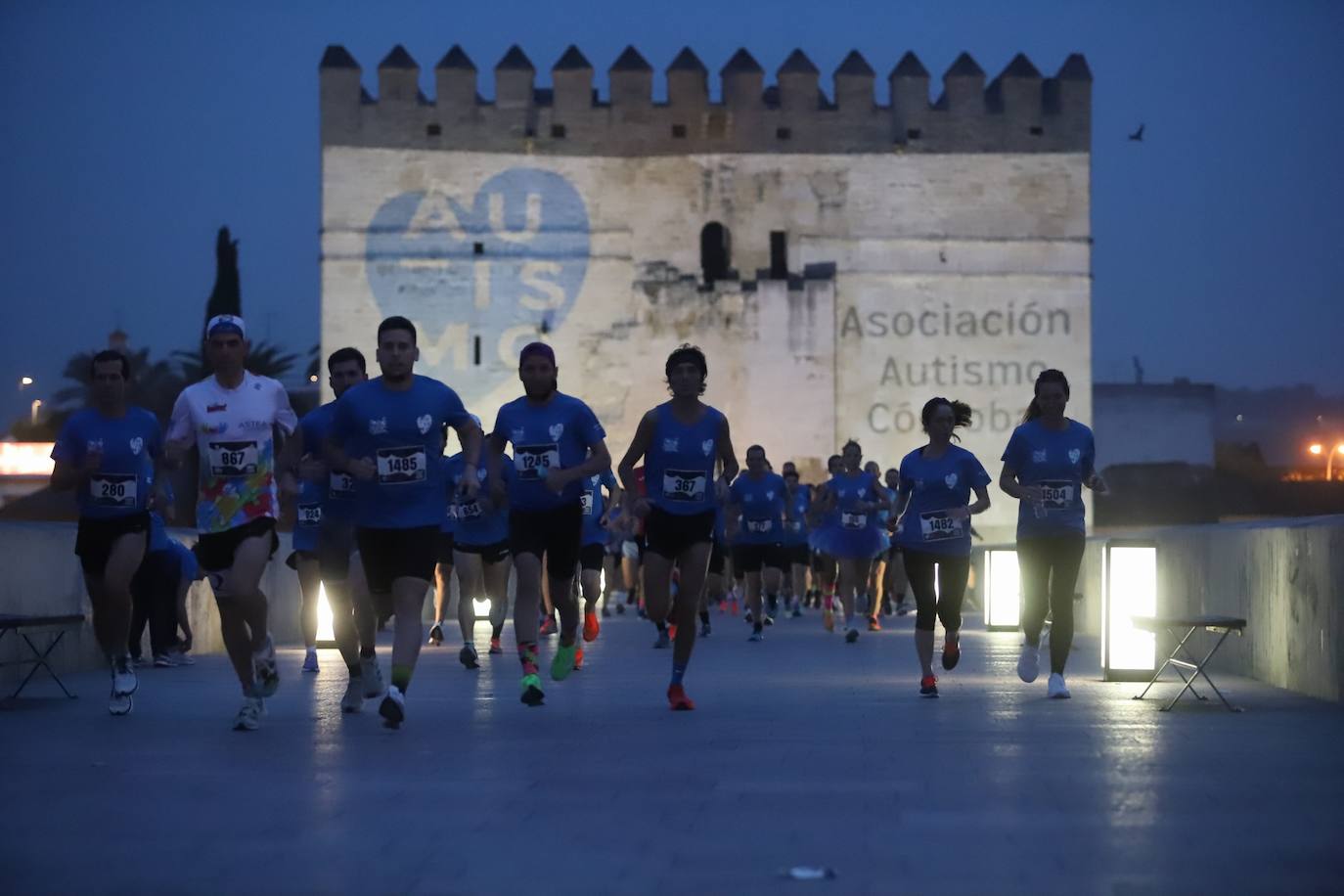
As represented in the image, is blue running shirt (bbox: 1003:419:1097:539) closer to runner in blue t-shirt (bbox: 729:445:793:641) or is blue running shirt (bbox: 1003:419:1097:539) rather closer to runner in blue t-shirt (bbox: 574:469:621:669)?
runner in blue t-shirt (bbox: 574:469:621:669)

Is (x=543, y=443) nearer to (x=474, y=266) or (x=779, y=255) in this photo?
(x=474, y=266)

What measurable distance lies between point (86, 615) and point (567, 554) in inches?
194

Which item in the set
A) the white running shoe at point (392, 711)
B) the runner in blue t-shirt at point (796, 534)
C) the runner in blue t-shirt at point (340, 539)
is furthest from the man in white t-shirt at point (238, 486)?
the runner in blue t-shirt at point (796, 534)

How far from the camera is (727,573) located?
43062mm

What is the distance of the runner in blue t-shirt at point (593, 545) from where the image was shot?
1598 cm

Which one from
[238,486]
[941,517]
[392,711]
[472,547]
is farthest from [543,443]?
[472,547]

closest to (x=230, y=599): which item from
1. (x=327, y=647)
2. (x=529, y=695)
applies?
(x=529, y=695)

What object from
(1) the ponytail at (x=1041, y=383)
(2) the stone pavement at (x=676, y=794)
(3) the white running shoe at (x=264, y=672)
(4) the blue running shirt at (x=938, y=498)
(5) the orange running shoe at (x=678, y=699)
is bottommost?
(2) the stone pavement at (x=676, y=794)

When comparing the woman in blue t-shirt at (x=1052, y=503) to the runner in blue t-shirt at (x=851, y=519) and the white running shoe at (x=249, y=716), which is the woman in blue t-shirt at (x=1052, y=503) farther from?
the runner in blue t-shirt at (x=851, y=519)

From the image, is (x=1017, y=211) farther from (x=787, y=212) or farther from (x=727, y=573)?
(x=727, y=573)

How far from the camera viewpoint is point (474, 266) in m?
62.7

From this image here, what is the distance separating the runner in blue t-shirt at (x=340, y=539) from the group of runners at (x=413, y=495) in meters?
0.01

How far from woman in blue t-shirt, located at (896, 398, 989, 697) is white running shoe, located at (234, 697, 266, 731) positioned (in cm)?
470

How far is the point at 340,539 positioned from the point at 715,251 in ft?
171
